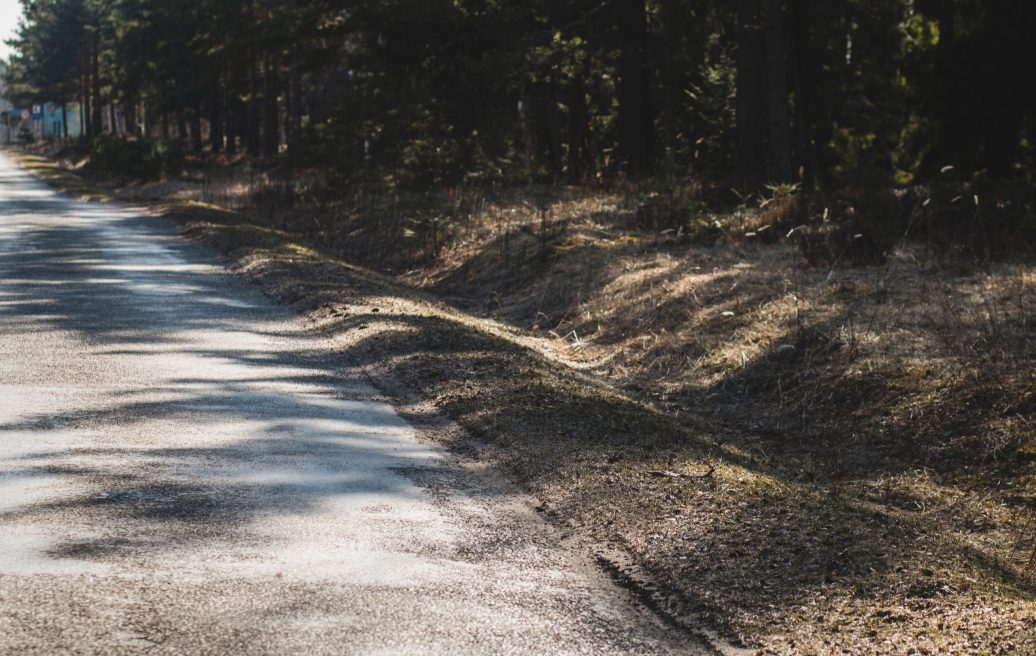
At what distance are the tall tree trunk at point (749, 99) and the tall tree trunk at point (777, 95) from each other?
302mm

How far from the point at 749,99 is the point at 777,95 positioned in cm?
66

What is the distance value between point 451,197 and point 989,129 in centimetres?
1091

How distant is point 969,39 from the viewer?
2394cm

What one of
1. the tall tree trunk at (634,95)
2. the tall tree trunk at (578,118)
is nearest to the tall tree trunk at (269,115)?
the tall tree trunk at (578,118)

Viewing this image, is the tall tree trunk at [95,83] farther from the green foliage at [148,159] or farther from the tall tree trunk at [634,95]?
the tall tree trunk at [634,95]

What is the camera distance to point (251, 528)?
569 cm

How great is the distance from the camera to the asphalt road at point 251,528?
4.51 m

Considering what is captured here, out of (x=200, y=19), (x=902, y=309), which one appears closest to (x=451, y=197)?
(x=902, y=309)

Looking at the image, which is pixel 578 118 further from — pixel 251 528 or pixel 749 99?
pixel 251 528

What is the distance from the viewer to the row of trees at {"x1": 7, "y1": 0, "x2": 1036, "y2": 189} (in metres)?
23.3

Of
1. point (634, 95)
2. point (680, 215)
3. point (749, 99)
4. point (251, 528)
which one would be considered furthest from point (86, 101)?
point (251, 528)

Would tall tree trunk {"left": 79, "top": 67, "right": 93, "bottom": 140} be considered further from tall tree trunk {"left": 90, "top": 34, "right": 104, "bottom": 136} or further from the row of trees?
the row of trees

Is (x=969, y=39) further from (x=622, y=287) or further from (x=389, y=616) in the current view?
(x=389, y=616)

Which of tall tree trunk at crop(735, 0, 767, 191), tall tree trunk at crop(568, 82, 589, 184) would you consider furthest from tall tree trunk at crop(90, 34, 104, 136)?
tall tree trunk at crop(735, 0, 767, 191)
